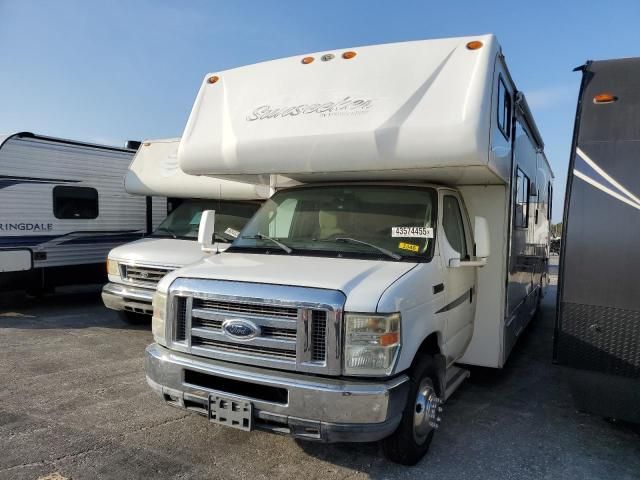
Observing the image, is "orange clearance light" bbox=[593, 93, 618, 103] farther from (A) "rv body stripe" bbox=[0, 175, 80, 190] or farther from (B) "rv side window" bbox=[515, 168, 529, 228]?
(A) "rv body stripe" bbox=[0, 175, 80, 190]

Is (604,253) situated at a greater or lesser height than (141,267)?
greater

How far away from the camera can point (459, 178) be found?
15.1ft

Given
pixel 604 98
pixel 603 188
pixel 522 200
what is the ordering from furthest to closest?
pixel 522 200
pixel 604 98
pixel 603 188

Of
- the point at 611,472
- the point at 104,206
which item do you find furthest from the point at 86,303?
the point at 611,472

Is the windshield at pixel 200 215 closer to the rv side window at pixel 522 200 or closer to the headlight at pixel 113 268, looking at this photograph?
the headlight at pixel 113 268

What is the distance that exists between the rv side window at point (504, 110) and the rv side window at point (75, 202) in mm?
7844

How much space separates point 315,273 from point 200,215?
5384 millimetres

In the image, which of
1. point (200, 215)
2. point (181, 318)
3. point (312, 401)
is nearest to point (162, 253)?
point (200, 215)

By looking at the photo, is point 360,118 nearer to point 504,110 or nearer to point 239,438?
point 504,110

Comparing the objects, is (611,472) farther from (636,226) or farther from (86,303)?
(86,303)

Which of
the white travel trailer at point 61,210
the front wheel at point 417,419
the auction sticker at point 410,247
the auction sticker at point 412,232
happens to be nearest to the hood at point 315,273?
the auction sticker at point 410,247

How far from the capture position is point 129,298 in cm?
734

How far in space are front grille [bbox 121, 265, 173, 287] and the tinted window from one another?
162 inches

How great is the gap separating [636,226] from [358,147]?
2035mm
